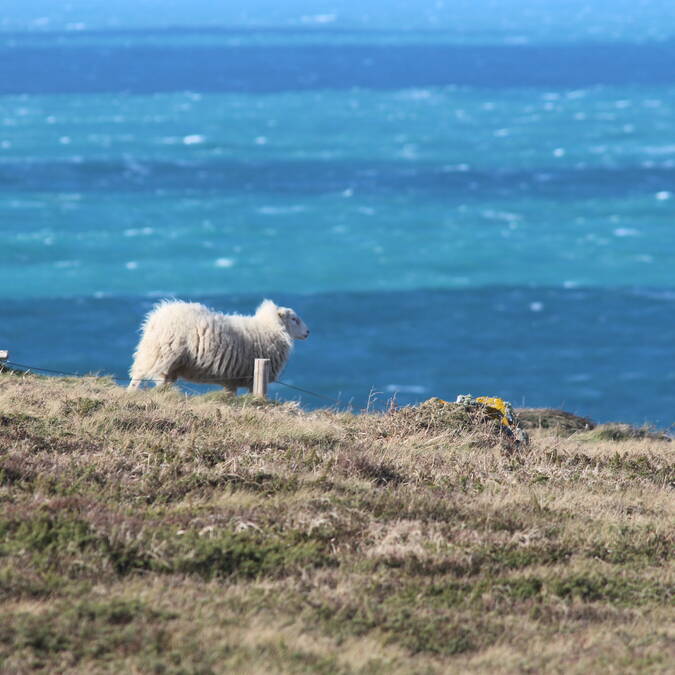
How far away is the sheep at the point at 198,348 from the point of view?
1738 centimetres

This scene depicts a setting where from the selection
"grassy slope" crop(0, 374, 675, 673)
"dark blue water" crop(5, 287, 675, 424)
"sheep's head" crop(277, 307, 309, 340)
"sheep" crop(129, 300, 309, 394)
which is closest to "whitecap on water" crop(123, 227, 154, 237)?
"dark blue water" crop(5, 287, 675, 424)

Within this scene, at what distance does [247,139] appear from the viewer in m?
116

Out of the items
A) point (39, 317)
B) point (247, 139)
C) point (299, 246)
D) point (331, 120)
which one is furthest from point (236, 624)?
point (331, 120)

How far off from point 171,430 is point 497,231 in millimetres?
71159

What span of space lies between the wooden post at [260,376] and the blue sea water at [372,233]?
2639 centimetres

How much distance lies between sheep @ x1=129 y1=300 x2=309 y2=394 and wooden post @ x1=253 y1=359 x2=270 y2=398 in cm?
82

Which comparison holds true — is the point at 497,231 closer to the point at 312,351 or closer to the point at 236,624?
the point at 312,351

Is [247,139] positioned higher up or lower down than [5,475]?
higher up

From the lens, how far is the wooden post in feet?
55.6

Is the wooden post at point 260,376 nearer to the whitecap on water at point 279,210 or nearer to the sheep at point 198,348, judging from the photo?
the sheep at point 198,348

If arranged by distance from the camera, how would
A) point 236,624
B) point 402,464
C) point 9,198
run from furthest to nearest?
1. point 9,198
2. point 402,464
3. point 236,624

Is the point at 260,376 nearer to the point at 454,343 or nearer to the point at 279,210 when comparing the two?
the point at 454,343

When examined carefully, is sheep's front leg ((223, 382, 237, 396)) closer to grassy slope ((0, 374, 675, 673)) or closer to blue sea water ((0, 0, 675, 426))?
grassy slope ((0, 374, 675, 673))

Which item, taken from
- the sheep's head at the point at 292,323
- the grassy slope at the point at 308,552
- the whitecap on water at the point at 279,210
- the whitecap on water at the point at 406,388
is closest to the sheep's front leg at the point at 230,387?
the sheep's head at the point at 292,323
